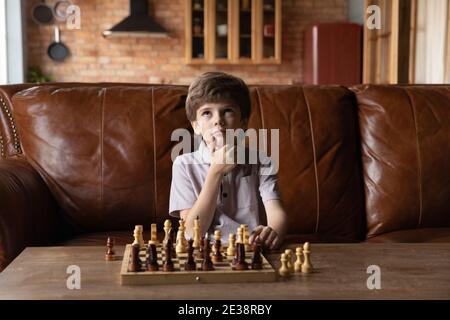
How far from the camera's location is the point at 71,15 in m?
6.62

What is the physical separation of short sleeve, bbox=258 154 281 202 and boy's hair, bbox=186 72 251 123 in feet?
0.57

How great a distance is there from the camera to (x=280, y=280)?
1062 millimetres

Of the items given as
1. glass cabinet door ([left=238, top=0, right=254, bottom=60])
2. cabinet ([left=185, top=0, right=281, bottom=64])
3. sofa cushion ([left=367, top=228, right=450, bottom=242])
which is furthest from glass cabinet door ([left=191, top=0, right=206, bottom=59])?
sofa cushion ([left=367, top=228, right=450, bottom=242])

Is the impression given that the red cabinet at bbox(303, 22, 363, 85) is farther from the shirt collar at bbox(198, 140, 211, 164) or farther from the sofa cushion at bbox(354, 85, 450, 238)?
the shirt collar at bbox(198, 140, 211, 164)

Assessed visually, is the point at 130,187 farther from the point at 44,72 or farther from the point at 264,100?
the point at 44,72

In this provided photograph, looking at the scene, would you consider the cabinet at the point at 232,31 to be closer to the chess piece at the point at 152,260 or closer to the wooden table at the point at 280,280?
the wooden table at the point at 280,280

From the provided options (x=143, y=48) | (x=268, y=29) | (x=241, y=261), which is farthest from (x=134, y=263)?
(x=143, y=48)

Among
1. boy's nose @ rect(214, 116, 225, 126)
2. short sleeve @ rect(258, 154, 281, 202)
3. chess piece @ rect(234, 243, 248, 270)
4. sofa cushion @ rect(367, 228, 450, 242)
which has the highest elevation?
boy's nose @ rect(214, 116, 225, 126)

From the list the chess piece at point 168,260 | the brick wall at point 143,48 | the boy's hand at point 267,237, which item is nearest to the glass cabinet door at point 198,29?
the brick wall at point 143,48

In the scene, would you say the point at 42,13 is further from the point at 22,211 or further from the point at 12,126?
the point at 22,211

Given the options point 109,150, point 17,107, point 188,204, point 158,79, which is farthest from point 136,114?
point 158,79

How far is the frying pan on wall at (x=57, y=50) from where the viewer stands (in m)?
6.60

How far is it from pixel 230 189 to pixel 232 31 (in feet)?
16.7

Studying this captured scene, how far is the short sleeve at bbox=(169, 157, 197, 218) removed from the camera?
5.31 feet
